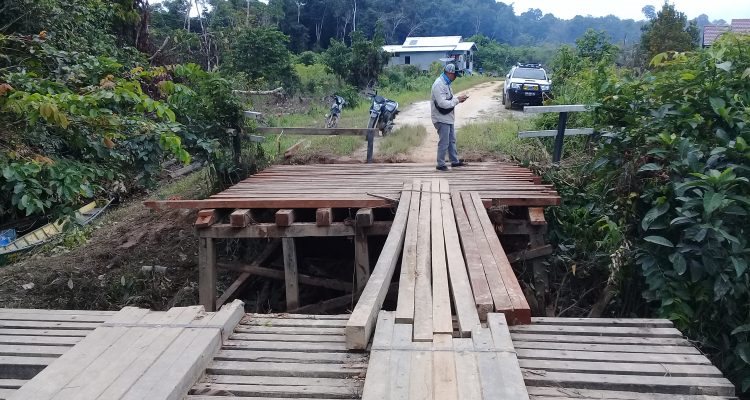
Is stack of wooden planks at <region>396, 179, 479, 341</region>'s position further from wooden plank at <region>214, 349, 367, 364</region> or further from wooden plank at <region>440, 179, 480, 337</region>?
wooden plank at <region>214, 349, 367, 364</region>

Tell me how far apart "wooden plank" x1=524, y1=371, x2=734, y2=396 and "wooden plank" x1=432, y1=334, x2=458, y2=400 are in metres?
0.38

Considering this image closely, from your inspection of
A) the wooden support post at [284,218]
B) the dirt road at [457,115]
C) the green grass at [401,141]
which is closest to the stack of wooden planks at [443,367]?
the wooden support post at [284,218]

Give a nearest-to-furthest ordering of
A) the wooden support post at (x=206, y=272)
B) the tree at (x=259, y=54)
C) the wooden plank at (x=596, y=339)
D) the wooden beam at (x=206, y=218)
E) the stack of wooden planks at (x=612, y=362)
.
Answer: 1. the stack of wooden planks at (x=612, y=362)
2. the wooden plank at (x=596, y=339)
3. the wooden beam at (x=206, y=218)
4. the wooden support post at (x=206, y=272)
5. the tree at (x=259, y=54)

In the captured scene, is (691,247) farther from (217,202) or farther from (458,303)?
(217,202)

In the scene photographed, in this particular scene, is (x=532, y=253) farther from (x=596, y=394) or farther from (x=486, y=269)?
(x=596, y=394)

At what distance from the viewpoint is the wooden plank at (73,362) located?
2.32 metres

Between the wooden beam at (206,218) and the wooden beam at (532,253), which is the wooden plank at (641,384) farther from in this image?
the wooden beam at (206,218)

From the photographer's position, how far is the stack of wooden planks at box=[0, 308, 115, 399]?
109 inches

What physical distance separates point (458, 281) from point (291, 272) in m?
2.80

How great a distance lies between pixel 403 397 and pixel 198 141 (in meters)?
6.32

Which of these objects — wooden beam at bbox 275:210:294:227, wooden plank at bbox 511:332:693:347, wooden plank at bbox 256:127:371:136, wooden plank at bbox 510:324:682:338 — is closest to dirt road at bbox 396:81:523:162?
wooden plank at bbox 256:127:371:136

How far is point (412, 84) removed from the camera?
104 feet

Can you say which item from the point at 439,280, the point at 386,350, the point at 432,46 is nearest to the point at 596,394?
the point at 386,350

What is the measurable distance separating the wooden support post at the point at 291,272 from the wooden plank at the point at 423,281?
1399 millimetres
